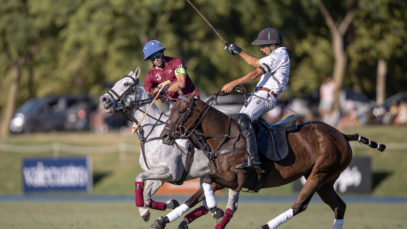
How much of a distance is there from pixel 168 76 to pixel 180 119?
1.32 meters

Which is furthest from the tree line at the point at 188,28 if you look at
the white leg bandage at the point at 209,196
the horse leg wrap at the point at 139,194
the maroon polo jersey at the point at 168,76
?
the white leg bandage at the point at 209,196

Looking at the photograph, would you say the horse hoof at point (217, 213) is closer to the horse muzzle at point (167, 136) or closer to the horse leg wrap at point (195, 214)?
the horse leg wrap at point (195, 214)

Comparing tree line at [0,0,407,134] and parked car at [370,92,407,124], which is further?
parked car at [370,92,407,124]

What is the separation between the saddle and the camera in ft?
32.9

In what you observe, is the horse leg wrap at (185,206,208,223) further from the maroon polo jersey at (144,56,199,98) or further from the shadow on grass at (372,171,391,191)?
the shadow on grass at (372,171,391,191)

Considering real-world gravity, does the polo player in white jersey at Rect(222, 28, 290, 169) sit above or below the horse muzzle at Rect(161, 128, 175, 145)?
above

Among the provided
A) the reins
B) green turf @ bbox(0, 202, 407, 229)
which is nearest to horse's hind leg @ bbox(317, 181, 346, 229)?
the reins

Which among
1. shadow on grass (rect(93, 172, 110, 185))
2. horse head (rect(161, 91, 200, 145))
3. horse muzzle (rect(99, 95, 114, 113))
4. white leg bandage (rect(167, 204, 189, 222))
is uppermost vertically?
horse muzzle (rect(99, 95, 114, 113))

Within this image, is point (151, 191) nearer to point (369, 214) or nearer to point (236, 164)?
point (236, 164)

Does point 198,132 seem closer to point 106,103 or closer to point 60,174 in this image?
point 106,103

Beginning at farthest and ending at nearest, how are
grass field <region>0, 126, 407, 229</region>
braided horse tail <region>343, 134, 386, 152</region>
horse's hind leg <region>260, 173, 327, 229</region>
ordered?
grass field <region>0, 126, 407, 229</region> → braided horse tail <region>343, 134, 386, 152</region> → horse's hind leg <region>260, 173, 327, 229</region>

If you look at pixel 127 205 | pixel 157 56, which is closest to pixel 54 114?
pixel 127 205

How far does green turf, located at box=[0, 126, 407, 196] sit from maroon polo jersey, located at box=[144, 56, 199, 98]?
35.8 ft

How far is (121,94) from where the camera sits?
10.4m
